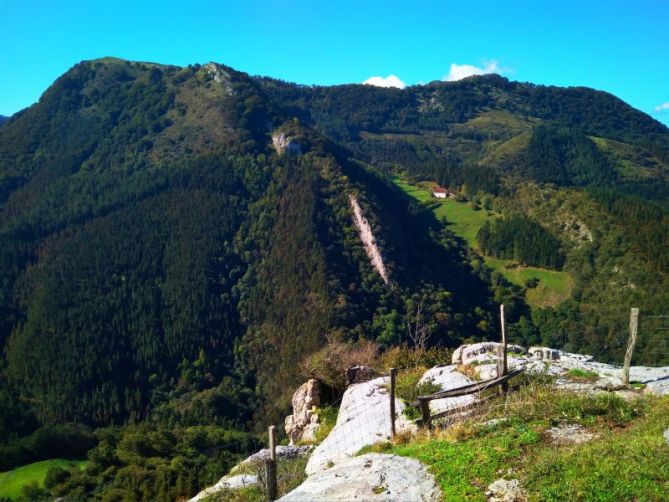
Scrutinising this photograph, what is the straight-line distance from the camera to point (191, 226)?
131m

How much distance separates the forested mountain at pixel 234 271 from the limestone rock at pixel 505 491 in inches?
1697

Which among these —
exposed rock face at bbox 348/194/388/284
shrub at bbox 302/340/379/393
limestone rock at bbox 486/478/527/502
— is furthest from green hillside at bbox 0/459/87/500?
limestone rock at bbox 486/478/527/502

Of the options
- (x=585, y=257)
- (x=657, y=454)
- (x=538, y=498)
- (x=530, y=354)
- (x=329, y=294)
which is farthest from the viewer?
(x=585, y=257)

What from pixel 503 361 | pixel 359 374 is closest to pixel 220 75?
pixel 359 374

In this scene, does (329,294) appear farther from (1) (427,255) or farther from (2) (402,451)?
(2) (402,451)

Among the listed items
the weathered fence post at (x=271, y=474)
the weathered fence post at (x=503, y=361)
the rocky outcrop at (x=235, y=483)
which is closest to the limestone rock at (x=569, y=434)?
the weathered fence post at (x=503, y=361)

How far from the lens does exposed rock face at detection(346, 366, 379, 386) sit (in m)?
26.6

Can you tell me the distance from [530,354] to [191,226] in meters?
115

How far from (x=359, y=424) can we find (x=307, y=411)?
27.0ft

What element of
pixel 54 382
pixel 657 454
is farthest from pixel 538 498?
pixel 54 382

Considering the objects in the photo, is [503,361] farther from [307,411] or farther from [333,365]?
[307,411]

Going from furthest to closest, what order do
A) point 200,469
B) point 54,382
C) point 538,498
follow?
point 54,382, point 200,469, point 538,498

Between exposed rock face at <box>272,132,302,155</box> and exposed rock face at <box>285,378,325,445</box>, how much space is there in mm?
127257

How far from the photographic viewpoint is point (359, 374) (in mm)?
26922
